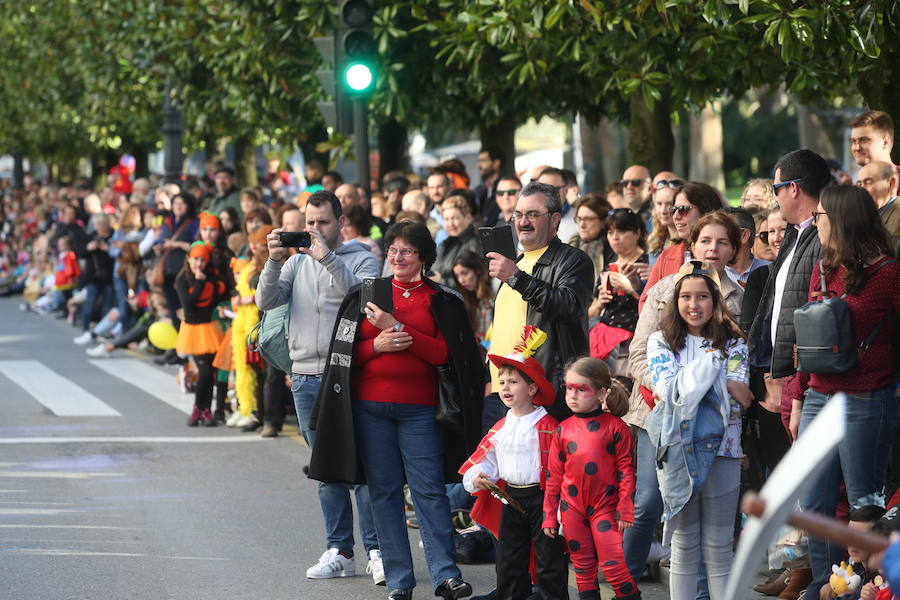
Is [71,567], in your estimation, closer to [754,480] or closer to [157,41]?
[754,480]

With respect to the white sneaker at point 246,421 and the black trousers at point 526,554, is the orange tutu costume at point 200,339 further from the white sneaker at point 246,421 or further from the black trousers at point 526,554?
the black trousers at point 526,554

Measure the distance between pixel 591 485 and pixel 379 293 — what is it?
1.28 meters

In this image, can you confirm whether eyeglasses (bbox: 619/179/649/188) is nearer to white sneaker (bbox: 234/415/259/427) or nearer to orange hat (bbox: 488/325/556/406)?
white sneaker (bbox: 234/415/259/427)

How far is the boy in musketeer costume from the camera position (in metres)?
6.43

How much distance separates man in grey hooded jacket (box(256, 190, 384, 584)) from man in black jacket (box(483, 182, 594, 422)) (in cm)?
84

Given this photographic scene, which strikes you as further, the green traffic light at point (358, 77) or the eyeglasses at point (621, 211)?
the green traffic light at point (358, 77)

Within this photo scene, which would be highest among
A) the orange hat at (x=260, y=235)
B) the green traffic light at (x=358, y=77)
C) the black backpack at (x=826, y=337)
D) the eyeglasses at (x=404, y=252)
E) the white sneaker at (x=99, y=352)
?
the green traffic light at (x=358, y=77)

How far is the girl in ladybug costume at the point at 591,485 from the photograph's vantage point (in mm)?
6176

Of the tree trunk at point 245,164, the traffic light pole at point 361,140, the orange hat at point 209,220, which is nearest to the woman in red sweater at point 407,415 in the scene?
the traffic light pole at point 361,140

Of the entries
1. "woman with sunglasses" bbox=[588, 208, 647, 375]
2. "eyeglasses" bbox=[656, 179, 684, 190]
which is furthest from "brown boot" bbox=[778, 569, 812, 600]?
"eyeglasses" bbox=[656, 179, 684, 190]

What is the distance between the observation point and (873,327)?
19.6 ft

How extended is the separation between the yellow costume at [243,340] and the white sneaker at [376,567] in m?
4.53

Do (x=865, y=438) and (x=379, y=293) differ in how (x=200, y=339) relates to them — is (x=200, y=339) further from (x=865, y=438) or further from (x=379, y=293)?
(x=865, y=438)

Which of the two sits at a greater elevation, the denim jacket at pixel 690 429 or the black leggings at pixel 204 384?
the denim jacket at pixel 690 429
